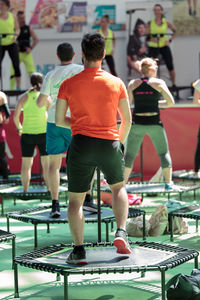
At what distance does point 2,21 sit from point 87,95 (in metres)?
8.41

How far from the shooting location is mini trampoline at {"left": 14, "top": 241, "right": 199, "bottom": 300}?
3.91 metres

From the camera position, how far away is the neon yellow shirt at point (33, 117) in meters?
7.65

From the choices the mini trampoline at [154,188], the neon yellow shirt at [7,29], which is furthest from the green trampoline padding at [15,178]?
the neon yellow shirt at [7,29]

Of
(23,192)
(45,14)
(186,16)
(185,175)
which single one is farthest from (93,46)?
(186,16)

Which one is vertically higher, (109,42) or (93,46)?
(109,42)

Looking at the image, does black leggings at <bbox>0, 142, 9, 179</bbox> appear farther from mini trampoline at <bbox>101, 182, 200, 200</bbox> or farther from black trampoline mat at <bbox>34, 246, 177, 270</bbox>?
black trampoline mat at <bbox>34, 246, 177, 270</bbox>

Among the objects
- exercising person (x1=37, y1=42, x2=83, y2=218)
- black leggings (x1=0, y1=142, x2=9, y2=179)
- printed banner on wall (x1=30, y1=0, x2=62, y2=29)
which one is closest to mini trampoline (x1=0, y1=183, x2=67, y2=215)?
black leggings (x1=0, y1=142, x2=9, y2=179)

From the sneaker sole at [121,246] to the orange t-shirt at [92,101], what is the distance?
62 cm

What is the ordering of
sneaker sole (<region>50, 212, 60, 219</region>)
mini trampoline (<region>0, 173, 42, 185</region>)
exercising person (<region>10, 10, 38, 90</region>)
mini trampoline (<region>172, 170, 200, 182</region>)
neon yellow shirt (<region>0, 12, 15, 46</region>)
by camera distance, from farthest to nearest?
exercising person (<region>10, 10, 38, 90</region>) → neon yellow shirt (<region>0, 12, 15, 46</region>) → mini trampoline (<region>0, 173, 42, 185</region>) → mini trampoline (<region>172, 170, 200, 182</region>) → sneaker sole (<region>50, 212, 60, 219</region>)

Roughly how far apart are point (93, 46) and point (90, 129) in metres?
0.50

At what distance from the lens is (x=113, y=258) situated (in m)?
4.23

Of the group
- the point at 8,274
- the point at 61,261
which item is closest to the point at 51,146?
the point at 8,274

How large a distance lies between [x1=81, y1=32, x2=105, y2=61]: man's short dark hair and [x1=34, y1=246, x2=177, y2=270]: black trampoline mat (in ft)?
4.11

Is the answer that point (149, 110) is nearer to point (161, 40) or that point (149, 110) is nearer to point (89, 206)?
point (89, 206)
